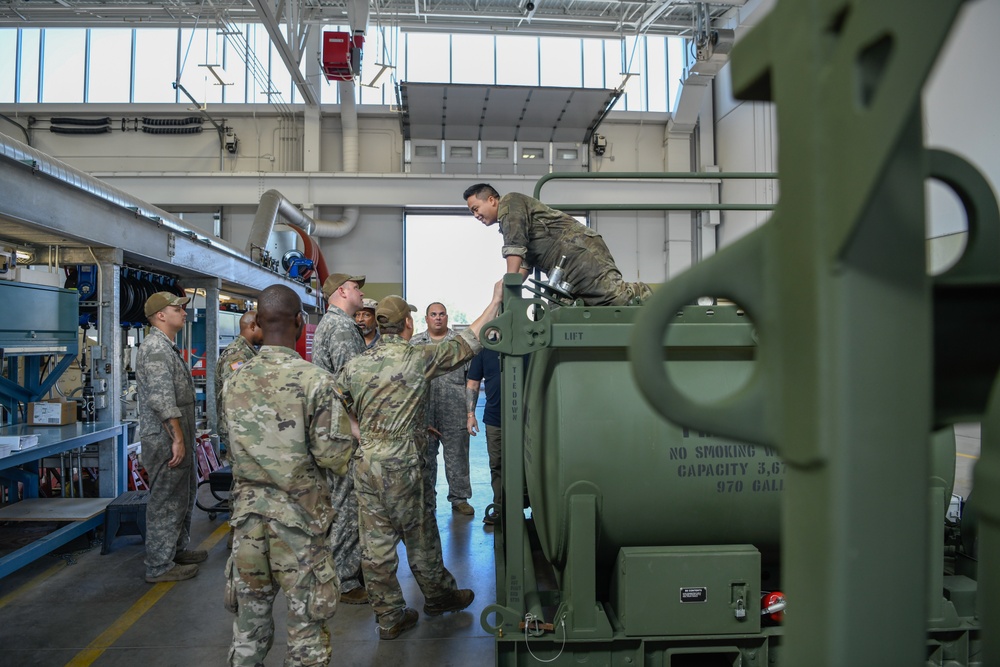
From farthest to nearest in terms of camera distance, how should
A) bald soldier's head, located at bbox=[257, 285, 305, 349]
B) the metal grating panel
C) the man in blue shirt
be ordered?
the metal grating panel < the man in blue shirt < bald soldier's head, located at bbox=[257, 285, 305, 349]

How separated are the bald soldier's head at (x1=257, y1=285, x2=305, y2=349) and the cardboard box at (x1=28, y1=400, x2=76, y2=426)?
11.8 feet

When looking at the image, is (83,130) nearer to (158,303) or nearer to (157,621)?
(158,303)

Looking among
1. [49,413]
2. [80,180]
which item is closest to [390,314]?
[80,180]

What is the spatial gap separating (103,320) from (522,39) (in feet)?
45.2

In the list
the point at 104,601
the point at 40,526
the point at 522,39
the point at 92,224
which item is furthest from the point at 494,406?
the point at 522,39

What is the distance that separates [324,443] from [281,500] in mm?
315

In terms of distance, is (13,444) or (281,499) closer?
(281,499)

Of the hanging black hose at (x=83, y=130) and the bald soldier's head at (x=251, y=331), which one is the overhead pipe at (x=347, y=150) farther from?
the bald soldier's head at (x=251, y=331)

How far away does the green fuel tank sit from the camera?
284 centimetres

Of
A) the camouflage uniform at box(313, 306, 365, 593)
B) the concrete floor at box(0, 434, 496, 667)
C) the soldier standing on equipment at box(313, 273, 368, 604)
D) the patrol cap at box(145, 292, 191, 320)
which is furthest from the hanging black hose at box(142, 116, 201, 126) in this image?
the camouflage uniform at box(313, 306, 365, 593)

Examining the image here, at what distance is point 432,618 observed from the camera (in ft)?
13.4

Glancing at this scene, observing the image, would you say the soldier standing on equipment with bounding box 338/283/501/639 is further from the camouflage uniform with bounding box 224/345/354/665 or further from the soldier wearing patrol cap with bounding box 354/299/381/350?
the soldier wearing patrol cap with bounding box 354/299/381/350

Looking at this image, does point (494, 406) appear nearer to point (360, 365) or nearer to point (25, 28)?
point (360, 365)

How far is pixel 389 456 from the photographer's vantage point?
374 cm
